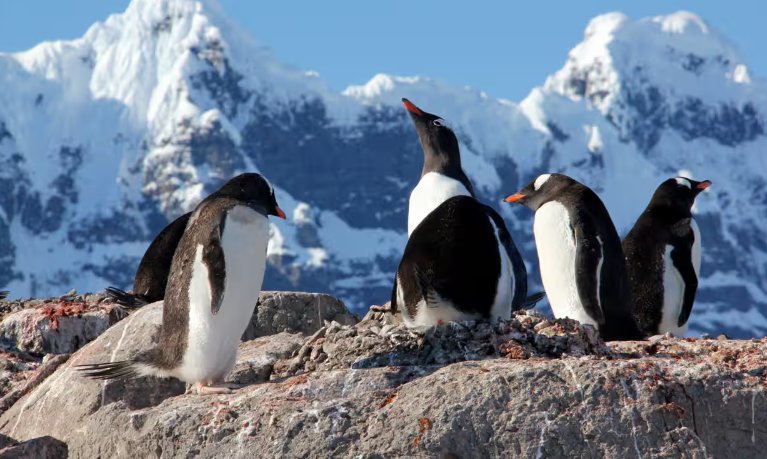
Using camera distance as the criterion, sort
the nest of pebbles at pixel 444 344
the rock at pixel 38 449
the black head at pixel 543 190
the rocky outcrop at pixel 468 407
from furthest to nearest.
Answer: the black head at pixel 543 190
the nest of pebbles at pixel 444 344
the rock at pixel 38 449
the rocky outcrop at pixel 468 407

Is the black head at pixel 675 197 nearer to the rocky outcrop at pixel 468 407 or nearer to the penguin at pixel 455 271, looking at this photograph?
the penguin at pixel 455 271

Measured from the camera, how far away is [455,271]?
7770mm

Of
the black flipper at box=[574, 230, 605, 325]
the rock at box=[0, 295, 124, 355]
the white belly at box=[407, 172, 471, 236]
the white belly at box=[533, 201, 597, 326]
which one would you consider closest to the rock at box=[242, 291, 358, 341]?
the white belly at box=[407, 172, 471, 236]

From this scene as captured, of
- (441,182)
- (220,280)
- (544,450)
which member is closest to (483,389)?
(544,450)

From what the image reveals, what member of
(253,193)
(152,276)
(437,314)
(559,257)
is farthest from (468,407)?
(152,276)

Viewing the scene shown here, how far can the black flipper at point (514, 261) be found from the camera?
8.18 metres

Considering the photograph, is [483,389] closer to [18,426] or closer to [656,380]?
[656,380]

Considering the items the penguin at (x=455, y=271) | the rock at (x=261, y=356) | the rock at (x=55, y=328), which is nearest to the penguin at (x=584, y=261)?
the penguin at (x=455, y=271)

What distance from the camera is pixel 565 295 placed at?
10312mm

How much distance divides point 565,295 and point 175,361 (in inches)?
139

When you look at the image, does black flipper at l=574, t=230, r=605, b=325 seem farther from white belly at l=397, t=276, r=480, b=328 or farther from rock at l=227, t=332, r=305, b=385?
white belly at l=397, t=276, r=480, b=328

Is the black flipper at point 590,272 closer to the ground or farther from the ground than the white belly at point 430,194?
closer to the ground

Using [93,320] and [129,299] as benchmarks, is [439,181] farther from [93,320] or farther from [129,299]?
[93,320]

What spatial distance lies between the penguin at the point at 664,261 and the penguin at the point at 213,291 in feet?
15.5
